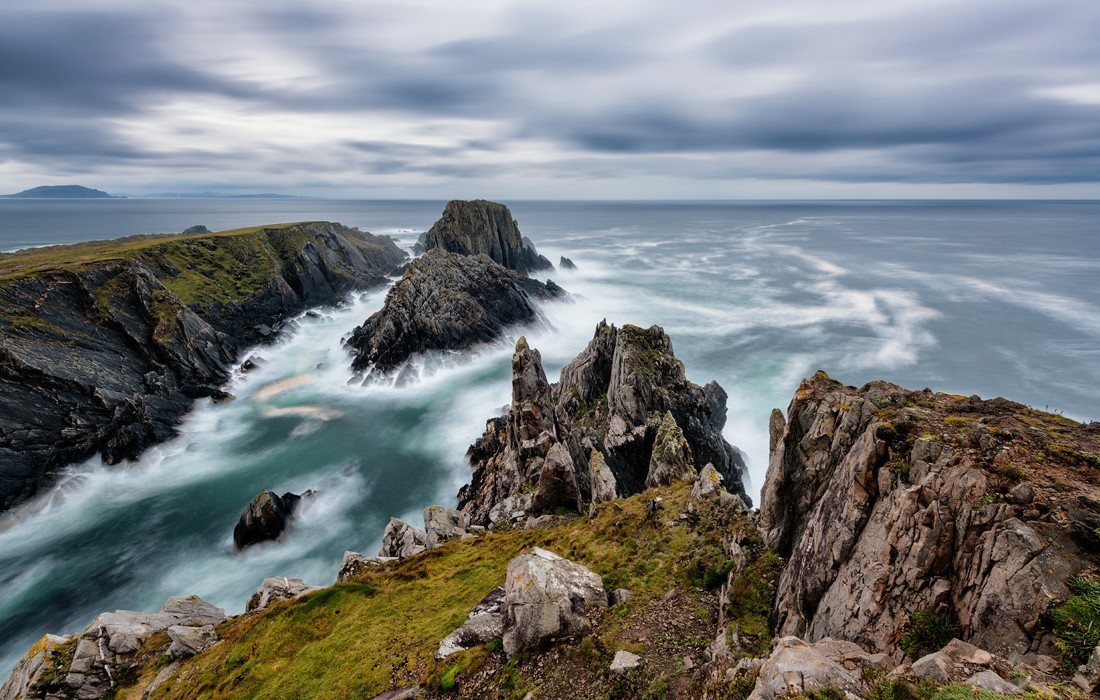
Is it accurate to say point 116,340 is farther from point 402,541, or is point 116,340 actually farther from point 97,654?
point 402,541

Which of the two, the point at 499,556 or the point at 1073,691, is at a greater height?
the point at 1073,691

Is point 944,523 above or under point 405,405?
above

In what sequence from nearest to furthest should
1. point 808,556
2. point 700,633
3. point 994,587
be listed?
point 994,587 < point 808,556 < point 700,633

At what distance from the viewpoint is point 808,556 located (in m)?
12.3

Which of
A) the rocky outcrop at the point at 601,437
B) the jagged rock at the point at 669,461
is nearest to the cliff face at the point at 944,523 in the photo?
the jagged rock at the point at 669,461

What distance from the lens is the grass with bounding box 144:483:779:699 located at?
14.1 m

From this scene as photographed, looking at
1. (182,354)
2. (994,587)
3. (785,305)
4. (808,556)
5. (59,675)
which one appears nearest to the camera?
(994,587)

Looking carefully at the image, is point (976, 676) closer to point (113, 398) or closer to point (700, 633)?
point (700, 633)

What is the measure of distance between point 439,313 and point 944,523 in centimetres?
6710

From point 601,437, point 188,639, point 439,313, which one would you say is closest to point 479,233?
point 439,313

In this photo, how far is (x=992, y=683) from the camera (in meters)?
7.09

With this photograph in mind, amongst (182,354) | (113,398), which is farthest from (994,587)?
(182,354)

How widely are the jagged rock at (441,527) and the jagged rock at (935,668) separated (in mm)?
20144

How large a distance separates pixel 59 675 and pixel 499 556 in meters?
15.3
